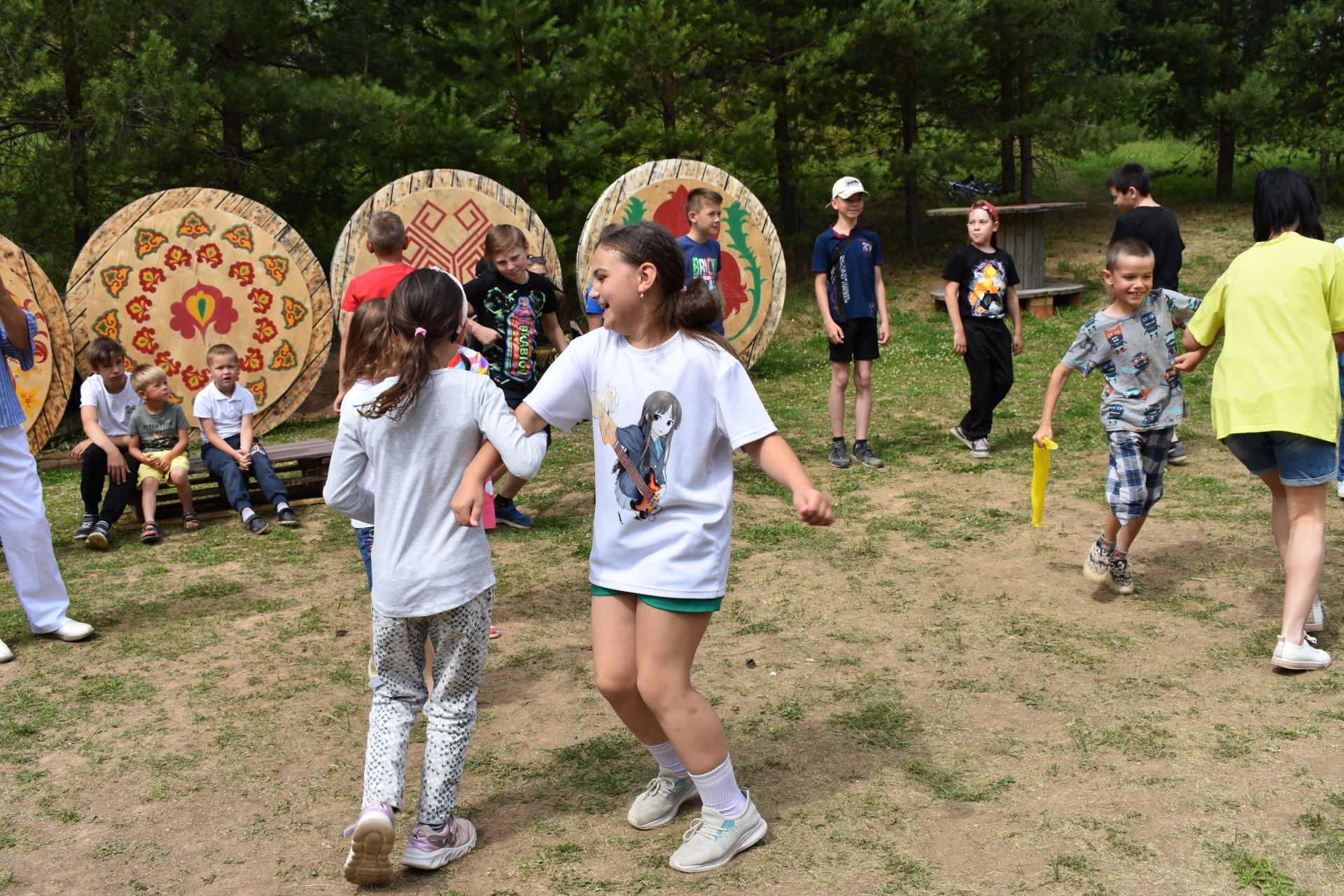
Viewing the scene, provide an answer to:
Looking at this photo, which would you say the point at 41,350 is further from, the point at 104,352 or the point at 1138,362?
the point at 1138,362

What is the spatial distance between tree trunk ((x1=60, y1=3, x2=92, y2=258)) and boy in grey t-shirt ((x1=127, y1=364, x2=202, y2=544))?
162 inches

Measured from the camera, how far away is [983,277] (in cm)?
823

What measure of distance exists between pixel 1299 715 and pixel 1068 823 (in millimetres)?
1255

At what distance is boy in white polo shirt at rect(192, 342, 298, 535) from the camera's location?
7664 millimetres

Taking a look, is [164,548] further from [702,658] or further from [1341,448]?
[1341,448]

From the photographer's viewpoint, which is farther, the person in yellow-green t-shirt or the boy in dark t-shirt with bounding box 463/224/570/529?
the boy in dark t-shirt with bounding box 463/224/570/529

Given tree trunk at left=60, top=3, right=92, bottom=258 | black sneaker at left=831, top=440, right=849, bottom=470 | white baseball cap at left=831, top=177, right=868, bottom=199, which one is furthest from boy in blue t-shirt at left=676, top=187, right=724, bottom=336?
tree trunk at left=60, top=3, right=92, bottom=258

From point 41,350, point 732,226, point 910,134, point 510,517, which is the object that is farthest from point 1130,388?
point 910,134

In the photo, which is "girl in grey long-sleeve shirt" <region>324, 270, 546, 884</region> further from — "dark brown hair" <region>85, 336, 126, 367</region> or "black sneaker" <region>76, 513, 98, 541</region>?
"dark brown hair" <region>85, 336, 126, 367</region>

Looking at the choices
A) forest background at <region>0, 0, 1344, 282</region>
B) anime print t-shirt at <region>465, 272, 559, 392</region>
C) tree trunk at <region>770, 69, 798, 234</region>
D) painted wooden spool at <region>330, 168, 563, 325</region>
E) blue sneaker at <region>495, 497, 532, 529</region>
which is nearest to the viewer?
anime print t-shirt at <region>465, 272, 559, 392</region>

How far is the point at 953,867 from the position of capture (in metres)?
3.28

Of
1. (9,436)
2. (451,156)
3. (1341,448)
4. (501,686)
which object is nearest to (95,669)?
(9,436)

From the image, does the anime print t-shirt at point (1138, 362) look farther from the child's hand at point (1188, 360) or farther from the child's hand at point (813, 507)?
Answer: the child's hand at point (813, 507)

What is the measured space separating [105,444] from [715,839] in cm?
565
